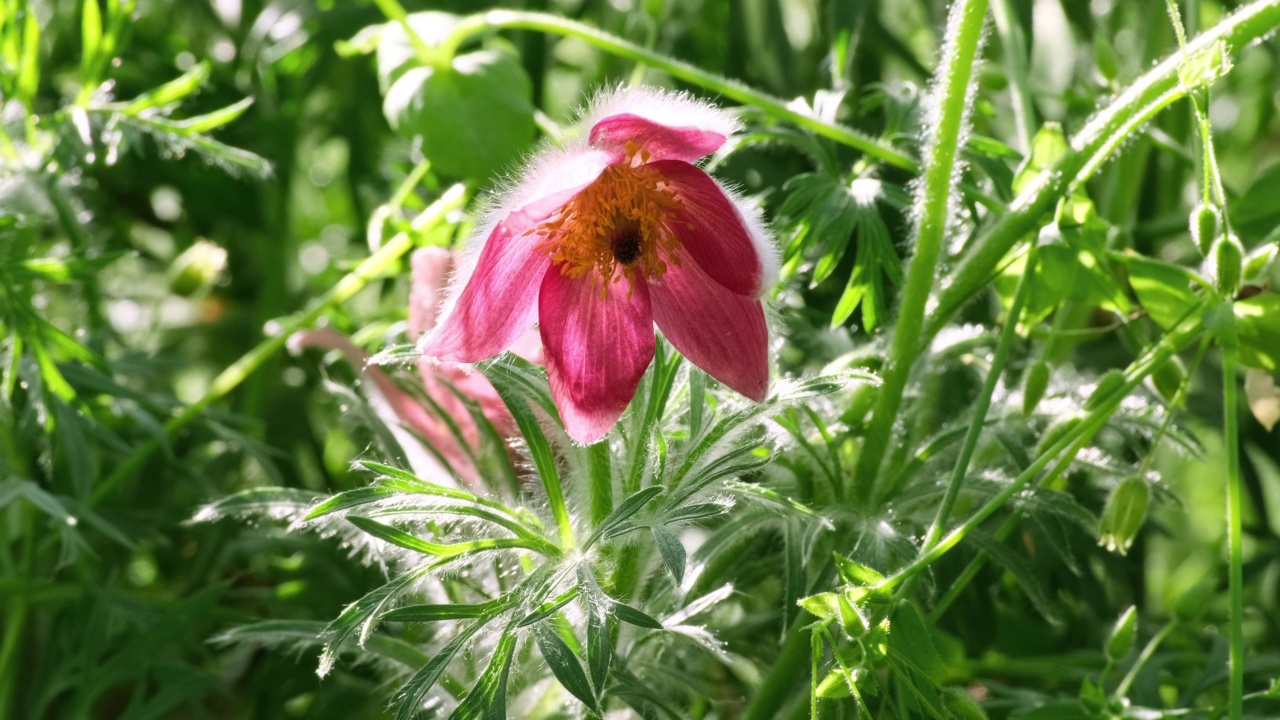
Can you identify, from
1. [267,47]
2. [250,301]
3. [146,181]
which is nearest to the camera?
[267,47]

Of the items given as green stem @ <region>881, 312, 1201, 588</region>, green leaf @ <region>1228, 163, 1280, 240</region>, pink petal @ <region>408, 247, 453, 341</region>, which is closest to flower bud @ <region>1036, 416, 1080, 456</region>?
green stem @ <region>881, 312, 1201, 588</region>

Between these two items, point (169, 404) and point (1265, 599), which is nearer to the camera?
point (169, 404)

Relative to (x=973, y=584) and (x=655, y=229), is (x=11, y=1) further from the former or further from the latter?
(x=973, y=584)

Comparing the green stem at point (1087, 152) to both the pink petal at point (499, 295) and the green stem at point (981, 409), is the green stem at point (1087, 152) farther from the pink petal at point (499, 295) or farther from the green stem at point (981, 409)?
the pink petal at point (499, 295)

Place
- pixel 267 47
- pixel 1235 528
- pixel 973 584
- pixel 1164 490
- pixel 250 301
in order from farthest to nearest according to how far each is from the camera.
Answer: pixel 250 301
pixel 267 47
pixel 973 584
pixel 1164 490
pixel 1235 528

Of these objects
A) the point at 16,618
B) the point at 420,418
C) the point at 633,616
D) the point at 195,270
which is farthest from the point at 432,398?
the point at 195,270

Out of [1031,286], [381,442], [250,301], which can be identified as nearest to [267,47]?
[250,301]

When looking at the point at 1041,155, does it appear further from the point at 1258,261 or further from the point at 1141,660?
the point at 1141,660

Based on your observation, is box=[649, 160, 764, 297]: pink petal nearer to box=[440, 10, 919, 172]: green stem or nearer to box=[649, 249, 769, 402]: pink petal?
box=[649, 249, 769, 402]: pink petal
